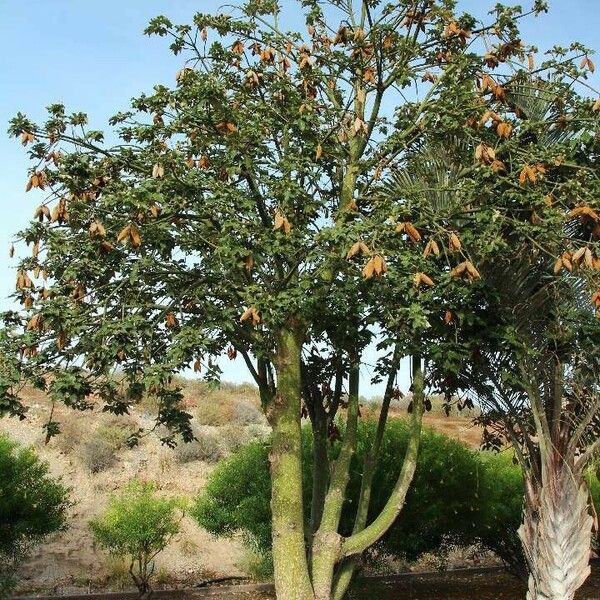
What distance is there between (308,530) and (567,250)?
460 cm

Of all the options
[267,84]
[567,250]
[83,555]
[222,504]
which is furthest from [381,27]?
[83,555]

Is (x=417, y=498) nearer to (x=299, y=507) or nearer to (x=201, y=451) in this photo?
(x=299, y=507)

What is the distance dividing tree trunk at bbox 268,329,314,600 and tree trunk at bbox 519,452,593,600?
2626 millimetres

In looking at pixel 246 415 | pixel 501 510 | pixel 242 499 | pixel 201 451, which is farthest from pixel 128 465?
pixel 501 510

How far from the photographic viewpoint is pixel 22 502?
1218 cm

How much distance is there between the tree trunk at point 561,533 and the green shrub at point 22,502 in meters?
7.96

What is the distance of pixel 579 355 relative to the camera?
8.04 meters

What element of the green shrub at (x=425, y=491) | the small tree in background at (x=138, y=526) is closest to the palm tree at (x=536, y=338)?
the green shrub at (x=425, y=491)

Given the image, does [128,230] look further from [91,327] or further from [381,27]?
[381,27]

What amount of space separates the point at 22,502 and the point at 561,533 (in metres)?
8.38

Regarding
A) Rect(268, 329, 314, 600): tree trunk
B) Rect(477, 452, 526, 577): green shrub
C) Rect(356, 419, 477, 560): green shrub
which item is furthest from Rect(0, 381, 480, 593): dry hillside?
Rect(268, 329, 314, 600): tree trunk

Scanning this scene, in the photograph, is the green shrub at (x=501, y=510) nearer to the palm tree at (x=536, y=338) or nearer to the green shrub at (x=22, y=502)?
the palm tree at (x=536, y=338)

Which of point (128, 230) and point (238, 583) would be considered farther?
point (238, 583)

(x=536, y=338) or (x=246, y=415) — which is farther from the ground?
(x=536, y=338)
